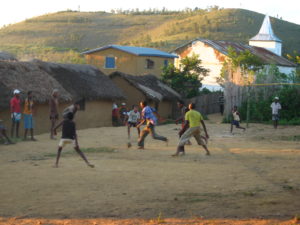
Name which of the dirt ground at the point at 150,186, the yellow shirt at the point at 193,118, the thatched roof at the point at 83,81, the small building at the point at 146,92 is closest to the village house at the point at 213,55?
the small building at the point at 146,92

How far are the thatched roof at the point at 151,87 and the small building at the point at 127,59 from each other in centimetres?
742

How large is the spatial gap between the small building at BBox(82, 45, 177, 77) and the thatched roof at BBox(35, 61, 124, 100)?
11.8 m

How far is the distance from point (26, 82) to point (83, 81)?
5161 millimetres

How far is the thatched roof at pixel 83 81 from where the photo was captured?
89.5 ft

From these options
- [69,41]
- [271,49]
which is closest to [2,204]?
[271,49]

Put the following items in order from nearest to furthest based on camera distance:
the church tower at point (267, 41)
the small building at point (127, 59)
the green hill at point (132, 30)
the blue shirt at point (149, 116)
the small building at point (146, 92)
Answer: the blue shirt at point (149, 116) → the small building at point (146, 92) → the small building at point (127, 59) → the church tower at point (267, 41) → the green hill at point (132, 30)

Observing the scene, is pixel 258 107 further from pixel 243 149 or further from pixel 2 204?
pixel 2 204

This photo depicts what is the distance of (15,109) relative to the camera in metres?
19.6

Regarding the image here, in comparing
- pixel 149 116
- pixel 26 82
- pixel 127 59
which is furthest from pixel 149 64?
pixel 149 116

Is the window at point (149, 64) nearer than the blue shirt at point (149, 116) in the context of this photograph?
No

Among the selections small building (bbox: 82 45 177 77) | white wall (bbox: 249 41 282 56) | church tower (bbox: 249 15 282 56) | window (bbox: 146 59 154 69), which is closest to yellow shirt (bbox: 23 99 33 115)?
small building (bbox: 82 45 177 77)

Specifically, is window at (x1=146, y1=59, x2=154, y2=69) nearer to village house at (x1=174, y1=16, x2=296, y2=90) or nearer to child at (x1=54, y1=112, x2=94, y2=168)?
village house at (x1=174, y1=16, x2=296, y2=90)

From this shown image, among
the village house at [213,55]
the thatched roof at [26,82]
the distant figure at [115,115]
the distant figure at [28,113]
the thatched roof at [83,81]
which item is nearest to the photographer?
the distant figure at [28,113]

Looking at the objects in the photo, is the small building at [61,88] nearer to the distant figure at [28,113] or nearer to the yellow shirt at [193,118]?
the distant figure at [28,113]
